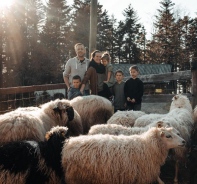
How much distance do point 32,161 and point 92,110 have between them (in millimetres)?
2613

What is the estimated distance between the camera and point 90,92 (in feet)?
24.3

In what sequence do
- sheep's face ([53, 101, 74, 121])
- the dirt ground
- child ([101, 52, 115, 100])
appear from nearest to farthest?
1. the dirt ground
2. sheep's face ([53, 101, 74, 121])
3. child ([101, 52, 115, 100])

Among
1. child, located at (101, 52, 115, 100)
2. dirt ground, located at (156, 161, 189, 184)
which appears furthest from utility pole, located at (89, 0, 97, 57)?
dirt ground, located at (156, 161, 189, 184)

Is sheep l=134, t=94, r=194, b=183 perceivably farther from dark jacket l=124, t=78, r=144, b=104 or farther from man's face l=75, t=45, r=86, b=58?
man's face l=75, t=45, r=86, b=58

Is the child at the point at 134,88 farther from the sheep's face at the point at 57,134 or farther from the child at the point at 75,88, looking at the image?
the sheep's face at the point at 57,134

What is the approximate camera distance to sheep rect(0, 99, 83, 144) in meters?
4.39

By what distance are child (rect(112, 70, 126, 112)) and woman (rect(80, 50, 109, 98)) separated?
26 centimetres

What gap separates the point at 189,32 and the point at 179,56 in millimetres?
4363

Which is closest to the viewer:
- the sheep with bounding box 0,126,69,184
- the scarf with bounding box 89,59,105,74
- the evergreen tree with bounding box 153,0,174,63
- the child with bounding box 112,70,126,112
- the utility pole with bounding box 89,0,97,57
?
the sheep with bounding box 0,126,69,184

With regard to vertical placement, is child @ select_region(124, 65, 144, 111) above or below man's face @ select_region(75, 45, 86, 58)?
below

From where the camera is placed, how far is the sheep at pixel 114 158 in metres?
3.85

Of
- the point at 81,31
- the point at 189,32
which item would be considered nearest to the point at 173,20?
the point at 189,32

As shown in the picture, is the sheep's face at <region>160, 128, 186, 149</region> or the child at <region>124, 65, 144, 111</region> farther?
the child at <region>124, 65, 144, 111</region>

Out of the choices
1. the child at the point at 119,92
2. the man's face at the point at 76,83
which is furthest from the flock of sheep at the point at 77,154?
the child at the point at 119,92
